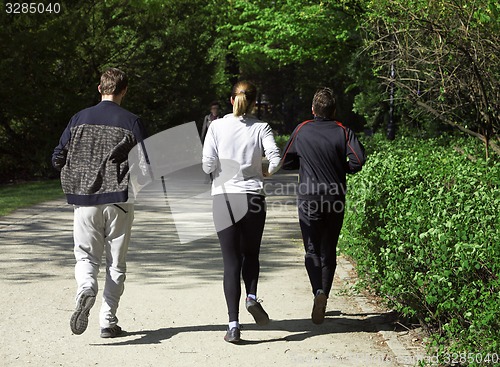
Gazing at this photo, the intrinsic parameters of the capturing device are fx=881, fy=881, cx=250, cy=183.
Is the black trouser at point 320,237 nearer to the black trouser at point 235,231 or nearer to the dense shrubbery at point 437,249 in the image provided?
the dense shrubbery at point 437,249

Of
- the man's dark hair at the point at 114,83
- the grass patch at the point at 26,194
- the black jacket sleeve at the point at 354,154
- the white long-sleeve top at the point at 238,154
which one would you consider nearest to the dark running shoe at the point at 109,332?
the white long-sleeve top at the point at 238,154

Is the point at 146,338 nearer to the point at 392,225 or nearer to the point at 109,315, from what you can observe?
the point at 109,315

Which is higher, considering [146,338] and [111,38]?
[111,38]

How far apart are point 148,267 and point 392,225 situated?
3927 mm

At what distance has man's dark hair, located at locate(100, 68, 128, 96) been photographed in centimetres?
621

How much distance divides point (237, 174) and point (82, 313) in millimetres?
1437

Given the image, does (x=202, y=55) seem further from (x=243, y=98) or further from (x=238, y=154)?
(x=238, y=154)

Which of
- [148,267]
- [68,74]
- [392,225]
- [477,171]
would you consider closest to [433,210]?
[392,225]

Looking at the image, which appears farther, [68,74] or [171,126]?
[171,126]

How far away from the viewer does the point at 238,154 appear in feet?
20.4

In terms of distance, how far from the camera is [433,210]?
18.9 feet

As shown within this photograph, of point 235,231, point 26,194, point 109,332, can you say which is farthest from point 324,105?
point 26,194

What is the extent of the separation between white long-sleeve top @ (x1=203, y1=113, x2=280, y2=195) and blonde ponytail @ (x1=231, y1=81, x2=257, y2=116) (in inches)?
2.3

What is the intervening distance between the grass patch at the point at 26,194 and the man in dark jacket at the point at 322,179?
8.60m
